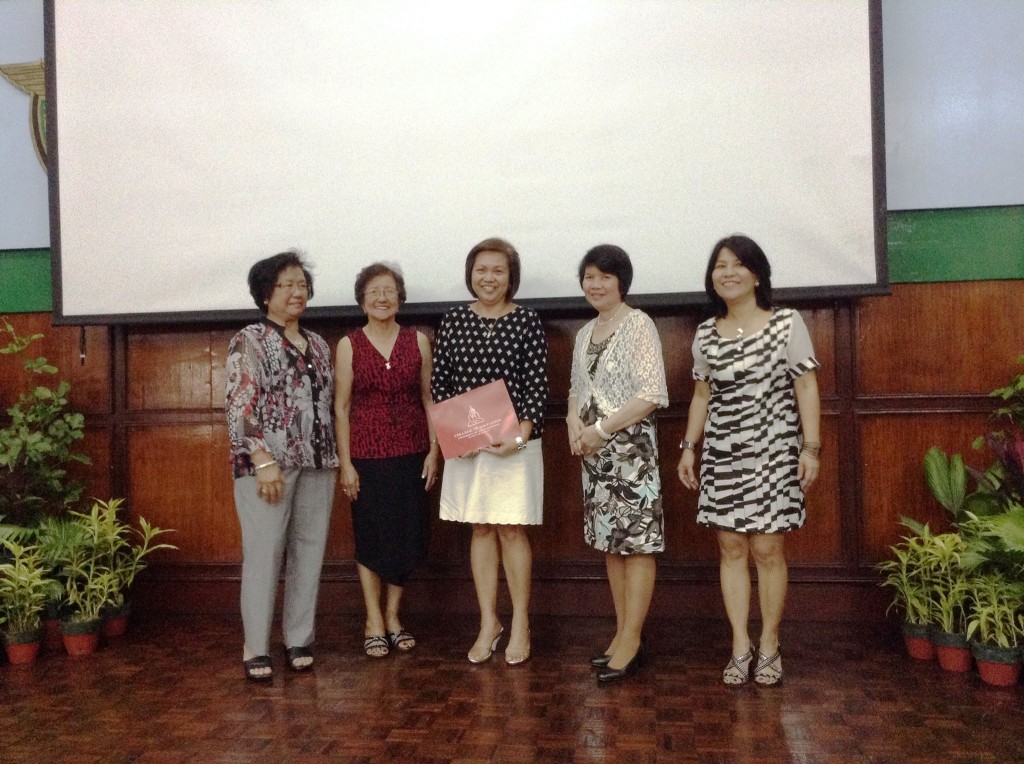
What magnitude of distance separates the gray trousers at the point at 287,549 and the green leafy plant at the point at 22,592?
2.88 ft

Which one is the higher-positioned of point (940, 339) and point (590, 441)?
point (940, 339)

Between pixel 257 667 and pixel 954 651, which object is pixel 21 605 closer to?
pixel 257 667

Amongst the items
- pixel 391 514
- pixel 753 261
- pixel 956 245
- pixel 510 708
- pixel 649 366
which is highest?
pixel 956 245

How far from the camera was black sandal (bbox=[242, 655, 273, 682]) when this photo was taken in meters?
2.82

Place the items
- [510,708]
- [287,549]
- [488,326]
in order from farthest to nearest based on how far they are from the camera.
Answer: [287,549], [488,326], [510,708]

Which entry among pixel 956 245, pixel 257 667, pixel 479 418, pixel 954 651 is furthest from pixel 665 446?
pixel 257 667

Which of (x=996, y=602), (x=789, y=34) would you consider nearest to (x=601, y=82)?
(x=789, y=34)

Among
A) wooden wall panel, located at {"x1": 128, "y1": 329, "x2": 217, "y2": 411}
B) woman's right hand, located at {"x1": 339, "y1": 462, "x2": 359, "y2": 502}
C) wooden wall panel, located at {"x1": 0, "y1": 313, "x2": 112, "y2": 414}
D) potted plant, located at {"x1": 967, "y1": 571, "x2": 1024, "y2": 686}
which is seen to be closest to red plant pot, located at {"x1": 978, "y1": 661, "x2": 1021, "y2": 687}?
potted plant, located at {"x1": 967, "y1": 571, "x2": 1024, "y2": 686}

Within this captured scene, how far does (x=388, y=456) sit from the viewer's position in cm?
303

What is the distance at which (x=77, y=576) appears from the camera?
3.37 meters

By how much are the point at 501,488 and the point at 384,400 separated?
21.4 inches

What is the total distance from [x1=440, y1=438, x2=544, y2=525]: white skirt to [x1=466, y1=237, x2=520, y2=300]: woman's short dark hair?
0.56 metres

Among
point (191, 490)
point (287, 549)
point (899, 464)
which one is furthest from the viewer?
point (191, 490)

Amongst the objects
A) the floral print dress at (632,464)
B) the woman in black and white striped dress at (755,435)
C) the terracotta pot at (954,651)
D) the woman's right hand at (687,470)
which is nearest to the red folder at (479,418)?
the floral print dress at (632,464)
